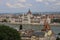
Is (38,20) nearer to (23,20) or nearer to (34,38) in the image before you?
(23,20)

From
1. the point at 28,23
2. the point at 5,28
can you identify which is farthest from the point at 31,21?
the point at 5,28

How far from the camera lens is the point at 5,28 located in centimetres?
663

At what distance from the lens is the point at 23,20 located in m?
29.1

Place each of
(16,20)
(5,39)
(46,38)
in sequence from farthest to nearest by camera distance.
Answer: (16,20), (46,38), (5,39)

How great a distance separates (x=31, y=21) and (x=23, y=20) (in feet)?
2.59

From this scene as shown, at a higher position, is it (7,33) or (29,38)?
(7,33)

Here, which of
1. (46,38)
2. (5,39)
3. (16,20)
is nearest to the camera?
(5,39)

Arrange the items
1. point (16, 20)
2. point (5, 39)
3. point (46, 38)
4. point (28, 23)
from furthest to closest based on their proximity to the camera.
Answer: point (16, 20) → point (28, 23) → point (46, 38) → point (5, 39)

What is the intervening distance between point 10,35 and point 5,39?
21cm

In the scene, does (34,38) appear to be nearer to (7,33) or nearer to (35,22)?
(7,33)

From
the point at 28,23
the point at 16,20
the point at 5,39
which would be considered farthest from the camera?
the point at 16,20

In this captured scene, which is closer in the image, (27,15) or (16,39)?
(16,39)

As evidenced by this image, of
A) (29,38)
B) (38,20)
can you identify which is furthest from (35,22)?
(29,38)

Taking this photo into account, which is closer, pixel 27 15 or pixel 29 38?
pixel 29 38
